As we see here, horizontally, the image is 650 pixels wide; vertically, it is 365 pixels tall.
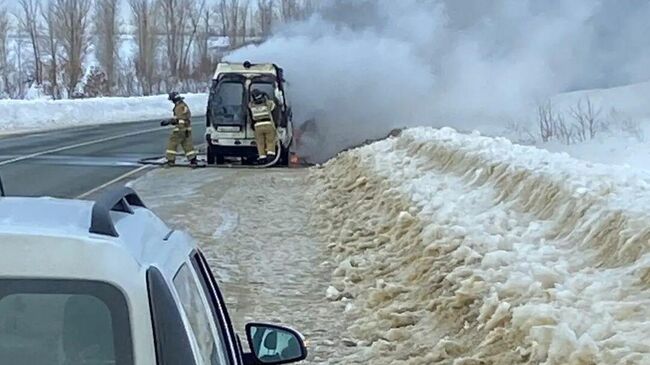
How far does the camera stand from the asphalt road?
18.1 meters

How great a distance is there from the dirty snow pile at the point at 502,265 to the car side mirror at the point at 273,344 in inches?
93.4

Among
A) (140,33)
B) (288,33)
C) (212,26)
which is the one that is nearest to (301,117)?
(288,33)

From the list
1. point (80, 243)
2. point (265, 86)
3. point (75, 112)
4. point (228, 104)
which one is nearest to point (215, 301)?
point (80, 243)

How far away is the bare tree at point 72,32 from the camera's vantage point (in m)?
65.6

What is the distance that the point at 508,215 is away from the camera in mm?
10148

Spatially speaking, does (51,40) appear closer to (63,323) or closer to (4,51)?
(4,51)

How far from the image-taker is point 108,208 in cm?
261

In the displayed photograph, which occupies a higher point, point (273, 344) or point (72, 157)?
point (273, 344)

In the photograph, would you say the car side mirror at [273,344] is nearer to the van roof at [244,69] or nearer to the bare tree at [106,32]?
the van roof at [244,69]

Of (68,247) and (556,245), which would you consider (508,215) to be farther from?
(68,247)

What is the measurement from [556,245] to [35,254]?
663 cm

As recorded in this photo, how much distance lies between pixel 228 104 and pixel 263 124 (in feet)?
4.96

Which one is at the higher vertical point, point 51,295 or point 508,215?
point 51,295

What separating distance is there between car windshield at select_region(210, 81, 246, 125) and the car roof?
2076 cm
